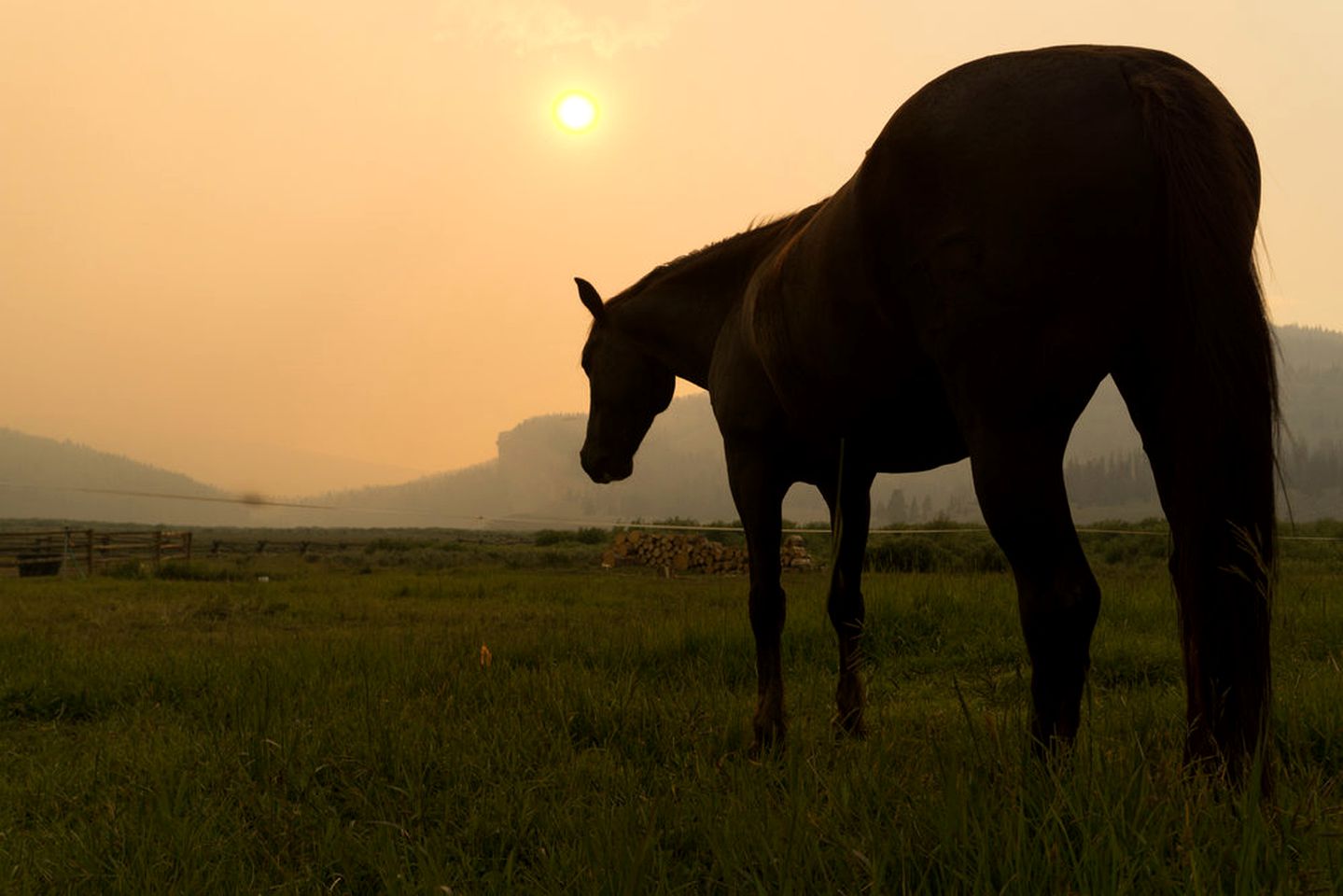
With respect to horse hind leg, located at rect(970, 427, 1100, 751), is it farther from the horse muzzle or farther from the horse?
the horse muzzle

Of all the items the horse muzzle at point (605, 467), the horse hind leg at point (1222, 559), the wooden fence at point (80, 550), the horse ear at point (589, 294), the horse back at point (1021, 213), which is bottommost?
the wooden fence at point (80, 550)

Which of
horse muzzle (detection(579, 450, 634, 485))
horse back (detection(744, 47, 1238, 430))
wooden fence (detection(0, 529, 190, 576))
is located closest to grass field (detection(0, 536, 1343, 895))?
horse back (detection(744, 47, 1238, 430))

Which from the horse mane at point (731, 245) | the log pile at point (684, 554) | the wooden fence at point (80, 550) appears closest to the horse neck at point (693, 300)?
the horse mane at point (731, 245)

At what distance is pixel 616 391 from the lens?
17.0 ft

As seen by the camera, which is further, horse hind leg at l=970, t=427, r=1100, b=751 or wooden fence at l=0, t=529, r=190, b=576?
wooden fence at l=0, t=529, r=190, b=576

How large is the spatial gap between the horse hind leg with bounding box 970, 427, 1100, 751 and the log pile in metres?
15.2

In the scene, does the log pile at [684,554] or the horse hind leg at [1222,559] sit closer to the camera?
the horse hind leg at [1222,559]

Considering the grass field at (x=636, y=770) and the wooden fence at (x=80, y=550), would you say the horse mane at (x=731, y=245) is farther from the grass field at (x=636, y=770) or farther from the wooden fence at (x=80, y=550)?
the wooden fence at (x=80, y=550)

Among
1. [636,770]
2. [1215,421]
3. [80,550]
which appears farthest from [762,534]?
[80,550]

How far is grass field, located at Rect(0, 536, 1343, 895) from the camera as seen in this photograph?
158 centimetres

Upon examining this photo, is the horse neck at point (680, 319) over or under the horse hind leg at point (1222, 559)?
over

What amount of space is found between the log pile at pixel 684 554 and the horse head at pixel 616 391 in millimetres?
12070

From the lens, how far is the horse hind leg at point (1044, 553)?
6.73 ft

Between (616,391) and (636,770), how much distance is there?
2.79 meters
